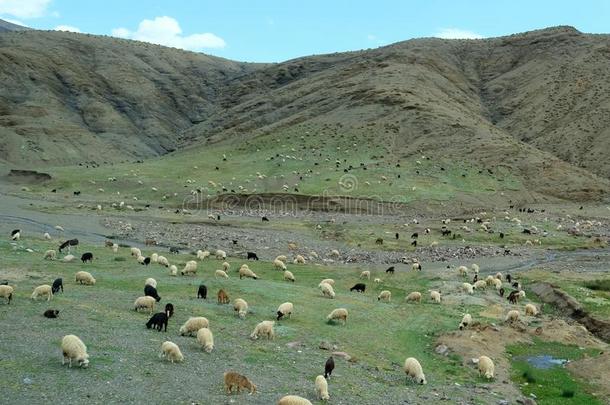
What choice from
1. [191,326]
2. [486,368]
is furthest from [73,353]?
[486,368]

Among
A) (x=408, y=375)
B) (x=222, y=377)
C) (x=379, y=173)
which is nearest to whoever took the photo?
(x=222, y=377)

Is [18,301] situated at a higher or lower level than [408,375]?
higher

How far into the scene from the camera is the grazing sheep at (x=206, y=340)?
1852 cm

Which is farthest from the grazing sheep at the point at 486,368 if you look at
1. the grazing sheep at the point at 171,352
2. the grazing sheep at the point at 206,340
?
the grazing sheep at the point at 171,352

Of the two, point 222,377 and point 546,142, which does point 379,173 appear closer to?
point 546,142

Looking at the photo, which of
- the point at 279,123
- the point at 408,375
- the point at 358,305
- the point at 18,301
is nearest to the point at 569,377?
the point at 408,375

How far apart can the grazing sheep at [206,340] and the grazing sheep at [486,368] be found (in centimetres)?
877

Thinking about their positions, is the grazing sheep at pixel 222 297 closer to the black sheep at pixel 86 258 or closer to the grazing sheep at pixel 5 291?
the grazing sheep at pixel 5 291

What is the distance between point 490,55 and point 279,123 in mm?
70344

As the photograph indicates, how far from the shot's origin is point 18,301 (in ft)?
70.3

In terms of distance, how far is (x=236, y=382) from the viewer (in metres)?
15.5

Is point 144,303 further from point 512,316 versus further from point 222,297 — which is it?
point 512,316

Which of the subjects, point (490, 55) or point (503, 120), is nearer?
point (503, 120)

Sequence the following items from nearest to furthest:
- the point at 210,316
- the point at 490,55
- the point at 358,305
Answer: the point at 210,316 < the point at 358,305 < the point at 490,55
